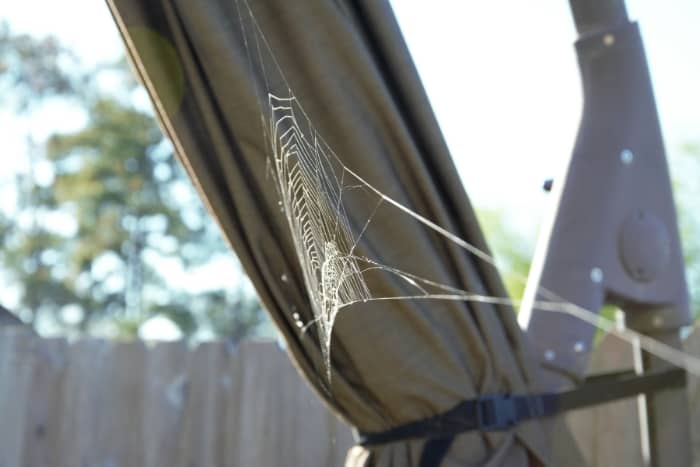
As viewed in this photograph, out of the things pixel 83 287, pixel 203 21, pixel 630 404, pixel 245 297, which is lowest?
pixel 245 297

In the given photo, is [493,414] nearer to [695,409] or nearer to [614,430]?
[695,409]

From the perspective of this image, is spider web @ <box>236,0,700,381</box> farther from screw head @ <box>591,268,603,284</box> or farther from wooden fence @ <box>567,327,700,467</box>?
wooden fence @ <box>567,327,700,467</box>

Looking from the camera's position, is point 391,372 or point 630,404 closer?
point 391,372

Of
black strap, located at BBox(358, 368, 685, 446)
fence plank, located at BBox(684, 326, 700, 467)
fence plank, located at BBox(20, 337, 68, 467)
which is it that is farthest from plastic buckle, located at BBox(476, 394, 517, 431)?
fence plank, located at BBox(20, 337, 68, 467)

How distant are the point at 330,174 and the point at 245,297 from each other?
12.9m

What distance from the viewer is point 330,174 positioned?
1386 mm

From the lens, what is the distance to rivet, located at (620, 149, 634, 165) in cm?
175

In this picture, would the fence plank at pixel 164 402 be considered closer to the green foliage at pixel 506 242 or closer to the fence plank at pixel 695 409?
the fence plank at pixel 695 409

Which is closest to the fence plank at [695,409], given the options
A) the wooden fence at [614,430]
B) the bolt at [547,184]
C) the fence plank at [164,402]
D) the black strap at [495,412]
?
the wooden fence at [614,430]

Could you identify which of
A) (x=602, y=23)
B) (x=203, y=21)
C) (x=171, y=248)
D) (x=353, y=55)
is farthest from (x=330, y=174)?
(x=171, y=248)

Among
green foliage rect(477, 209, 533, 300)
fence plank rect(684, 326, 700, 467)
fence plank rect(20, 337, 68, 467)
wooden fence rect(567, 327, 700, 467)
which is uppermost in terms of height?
fence plank rect(20, 337, 68, 467)

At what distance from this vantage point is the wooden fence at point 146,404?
2883mm

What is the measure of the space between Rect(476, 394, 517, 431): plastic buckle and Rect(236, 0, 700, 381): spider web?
160 millimetres

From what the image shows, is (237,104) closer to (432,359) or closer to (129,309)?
(432,359)
